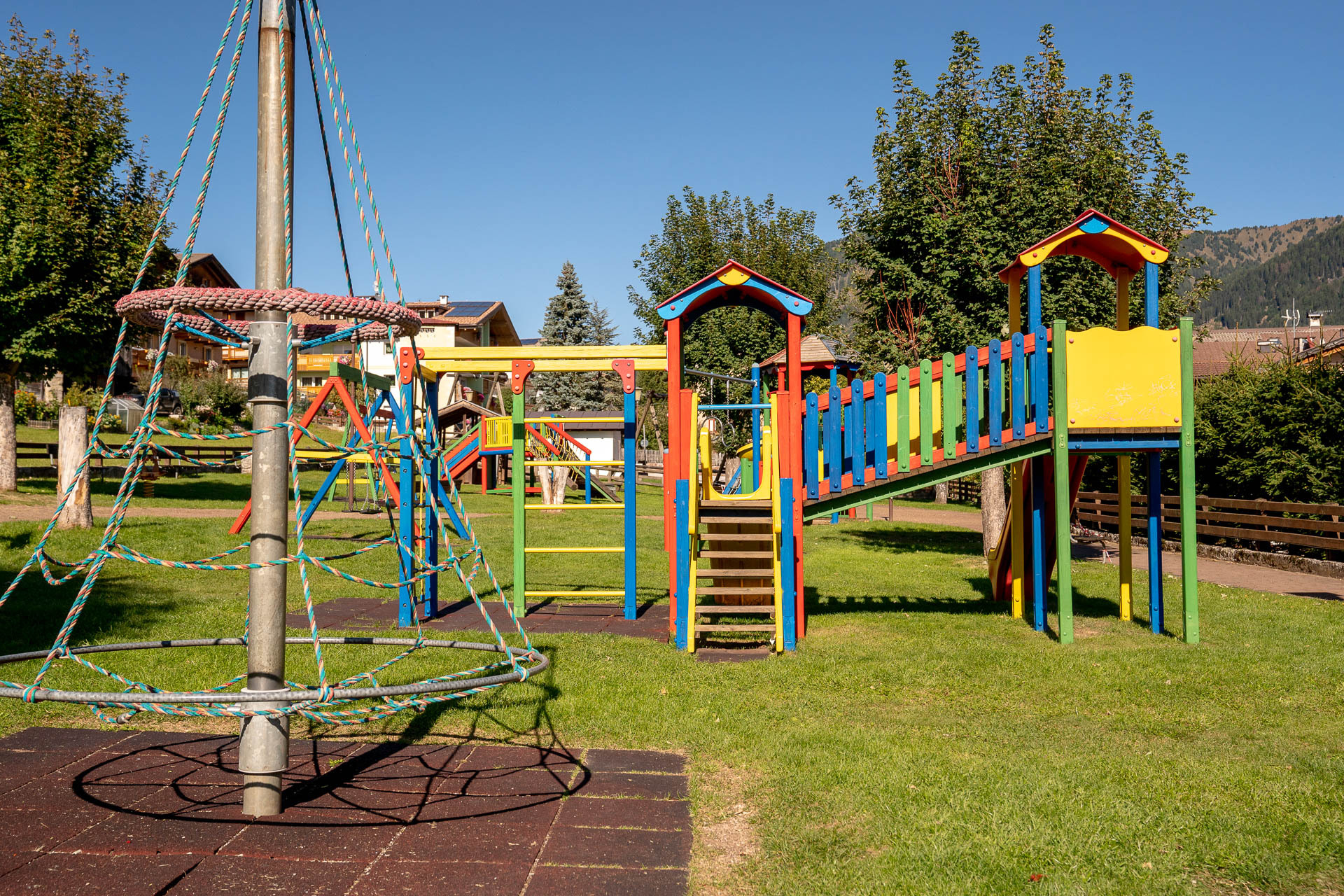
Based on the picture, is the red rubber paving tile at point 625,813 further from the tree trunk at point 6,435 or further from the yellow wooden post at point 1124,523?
the tree trunk at point 6,435

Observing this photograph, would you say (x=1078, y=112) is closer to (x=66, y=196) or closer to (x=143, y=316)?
(x=143, y=316)

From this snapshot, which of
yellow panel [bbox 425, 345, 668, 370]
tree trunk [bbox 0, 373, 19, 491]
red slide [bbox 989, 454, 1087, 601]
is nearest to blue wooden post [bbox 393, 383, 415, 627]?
yellow panel [bbox 425, 345, 668, 370]

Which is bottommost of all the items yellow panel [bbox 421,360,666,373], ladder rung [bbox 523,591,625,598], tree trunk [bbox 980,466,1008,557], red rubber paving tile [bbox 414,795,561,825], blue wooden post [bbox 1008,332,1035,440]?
red rubber paving tile [bbox 414,795,561,825]

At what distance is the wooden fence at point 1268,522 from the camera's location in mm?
13938

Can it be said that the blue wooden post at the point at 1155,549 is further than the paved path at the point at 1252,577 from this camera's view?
No

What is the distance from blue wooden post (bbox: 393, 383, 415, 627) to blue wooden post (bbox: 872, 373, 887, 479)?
4.45 metres

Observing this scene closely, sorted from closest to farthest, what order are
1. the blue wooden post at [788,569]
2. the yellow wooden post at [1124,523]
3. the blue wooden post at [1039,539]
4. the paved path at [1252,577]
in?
the blue wooden post at [788,569] → the blue wooden post at [1039,539] → the yellow wooden post at [1124,523] → the paved path at [1252,577]

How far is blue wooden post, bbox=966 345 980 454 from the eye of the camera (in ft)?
31.0

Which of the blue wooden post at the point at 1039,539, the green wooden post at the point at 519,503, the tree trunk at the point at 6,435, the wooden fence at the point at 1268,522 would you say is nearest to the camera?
the blue wooden post at the point at 1039,539

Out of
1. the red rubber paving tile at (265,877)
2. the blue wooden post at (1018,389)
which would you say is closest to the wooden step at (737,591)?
the blue wooden post at (1018,389)

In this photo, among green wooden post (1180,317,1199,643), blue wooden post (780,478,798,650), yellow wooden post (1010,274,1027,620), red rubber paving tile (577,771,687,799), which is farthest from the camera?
yellow wooden post (1010,274,1027,620)

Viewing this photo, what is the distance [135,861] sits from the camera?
394 centimetres

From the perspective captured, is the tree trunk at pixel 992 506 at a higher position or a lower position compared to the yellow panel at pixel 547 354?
lower

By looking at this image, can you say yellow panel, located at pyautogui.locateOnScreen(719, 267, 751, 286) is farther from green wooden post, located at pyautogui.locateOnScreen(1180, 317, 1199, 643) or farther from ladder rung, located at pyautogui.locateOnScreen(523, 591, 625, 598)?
green wooden post, located at pyautogui.locateOnScreen(1180, 317, 1199, 643)
